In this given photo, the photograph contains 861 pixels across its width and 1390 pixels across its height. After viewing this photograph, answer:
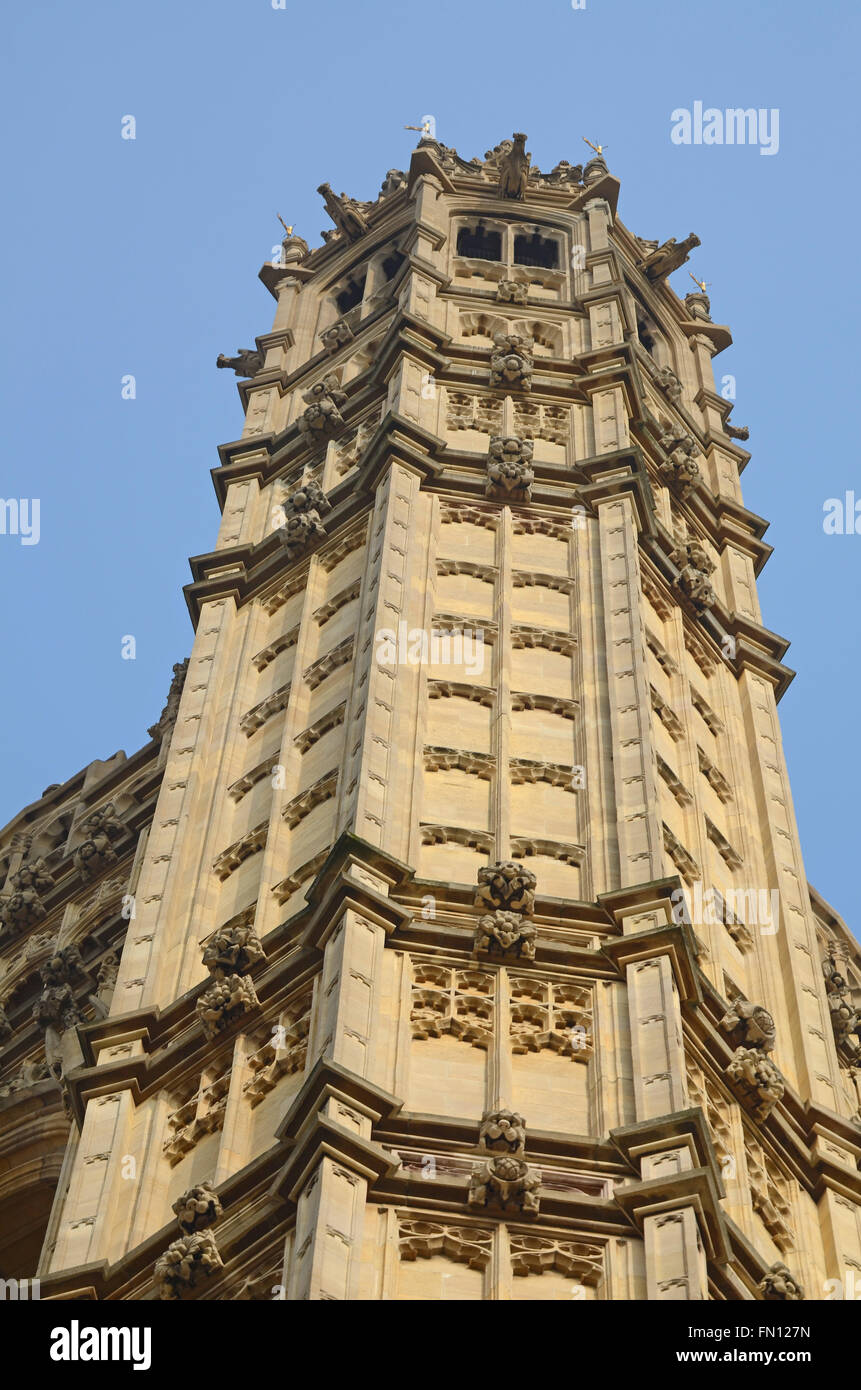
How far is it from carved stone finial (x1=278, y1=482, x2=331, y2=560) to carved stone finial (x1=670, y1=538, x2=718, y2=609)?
4.11 metres

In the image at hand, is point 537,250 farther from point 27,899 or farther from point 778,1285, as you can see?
point 778,1285

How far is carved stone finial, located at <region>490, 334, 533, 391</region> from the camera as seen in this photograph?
110 feet

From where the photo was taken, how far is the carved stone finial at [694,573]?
31.0 meters

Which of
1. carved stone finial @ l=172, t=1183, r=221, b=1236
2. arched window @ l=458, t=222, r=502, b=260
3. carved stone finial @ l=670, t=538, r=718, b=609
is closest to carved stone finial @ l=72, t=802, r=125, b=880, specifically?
carved stone finial @ l=670, t=538, r=718, b=609

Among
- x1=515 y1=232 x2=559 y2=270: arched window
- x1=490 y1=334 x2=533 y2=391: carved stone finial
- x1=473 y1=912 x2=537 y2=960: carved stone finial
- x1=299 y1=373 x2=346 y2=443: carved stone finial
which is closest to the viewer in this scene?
x1=473 y1=912 x2=537 y2=960: carved stone finial

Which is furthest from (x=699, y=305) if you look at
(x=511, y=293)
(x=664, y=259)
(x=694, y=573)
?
(x=694, y=573)

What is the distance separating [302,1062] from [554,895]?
3.01m

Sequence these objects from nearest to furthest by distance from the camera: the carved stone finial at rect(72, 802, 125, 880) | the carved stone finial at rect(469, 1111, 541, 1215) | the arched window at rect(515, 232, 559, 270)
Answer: the carved stone finial at rect(469, 1111, 541, 1215) → the carved stone finial at rect(72, 802, 125, 880) → the arched window at rect(515, 232, 559, 270)

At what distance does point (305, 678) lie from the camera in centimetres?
2778

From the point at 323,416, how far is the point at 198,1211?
15879 mm

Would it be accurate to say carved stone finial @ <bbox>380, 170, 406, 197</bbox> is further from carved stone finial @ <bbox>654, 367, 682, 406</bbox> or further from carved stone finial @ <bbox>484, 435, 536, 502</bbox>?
carved stone finial @ <bbox>484, 435, 536, 502</bbox>

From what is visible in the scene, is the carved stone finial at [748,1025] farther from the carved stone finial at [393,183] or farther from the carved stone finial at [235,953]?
the carved stone finial at [393,183]

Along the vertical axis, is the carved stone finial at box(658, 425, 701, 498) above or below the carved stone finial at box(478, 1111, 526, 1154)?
above

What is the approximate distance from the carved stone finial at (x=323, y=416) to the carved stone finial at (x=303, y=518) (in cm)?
231
